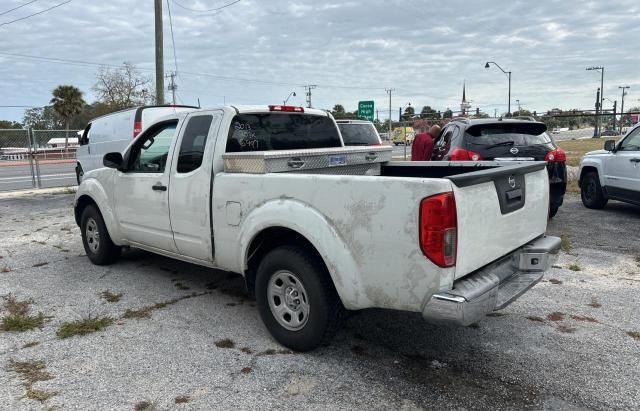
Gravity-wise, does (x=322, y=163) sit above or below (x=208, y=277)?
above

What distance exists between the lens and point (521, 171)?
12.2 ft

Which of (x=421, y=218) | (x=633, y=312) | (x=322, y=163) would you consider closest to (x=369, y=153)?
(x=322, y=163)

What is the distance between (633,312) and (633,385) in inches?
58.0

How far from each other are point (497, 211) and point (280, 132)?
234 centimetres

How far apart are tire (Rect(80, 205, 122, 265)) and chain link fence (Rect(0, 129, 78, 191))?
36.4 ft

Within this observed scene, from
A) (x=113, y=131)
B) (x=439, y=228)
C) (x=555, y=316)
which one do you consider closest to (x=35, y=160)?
(x=113, y=131)

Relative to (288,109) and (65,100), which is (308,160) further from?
(65,100)

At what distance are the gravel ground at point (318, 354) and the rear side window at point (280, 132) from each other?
1549 mm

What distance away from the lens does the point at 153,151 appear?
5.24m

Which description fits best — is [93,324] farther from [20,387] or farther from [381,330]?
[381,330]

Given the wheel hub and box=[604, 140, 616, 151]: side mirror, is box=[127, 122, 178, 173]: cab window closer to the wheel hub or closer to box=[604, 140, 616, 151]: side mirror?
the wheel hub

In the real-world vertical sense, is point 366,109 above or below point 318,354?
above

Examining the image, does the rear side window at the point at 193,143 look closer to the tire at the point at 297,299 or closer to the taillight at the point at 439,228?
the tire at the point at 297,299

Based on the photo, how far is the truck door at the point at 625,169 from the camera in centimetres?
821
